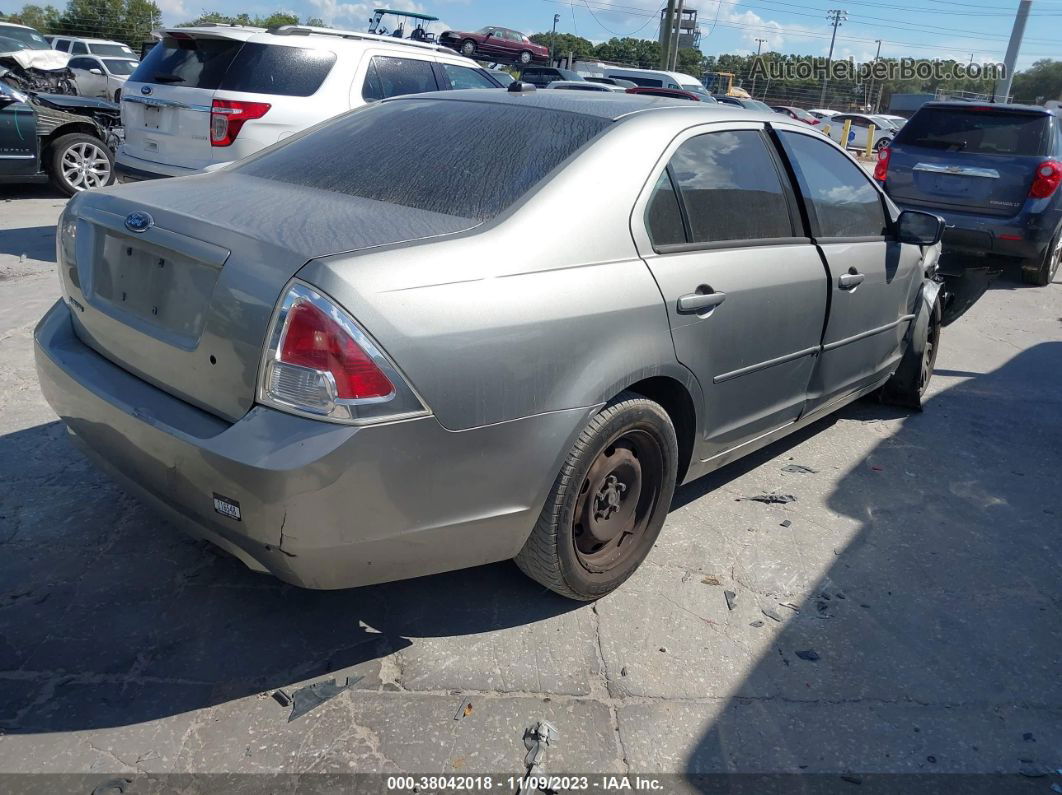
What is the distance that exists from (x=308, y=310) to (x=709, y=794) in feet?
5.39

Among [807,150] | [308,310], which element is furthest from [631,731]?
[807,150]

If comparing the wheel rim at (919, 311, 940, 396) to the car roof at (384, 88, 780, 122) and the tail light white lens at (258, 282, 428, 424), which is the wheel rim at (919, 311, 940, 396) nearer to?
the car roof at (384, 88, 780, 122)

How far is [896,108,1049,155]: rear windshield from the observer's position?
8.31 m

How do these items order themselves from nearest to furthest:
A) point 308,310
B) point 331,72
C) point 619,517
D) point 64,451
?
point 308,310, point 619,517, point 64,451, point 331,72

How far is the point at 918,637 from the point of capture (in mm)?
3000

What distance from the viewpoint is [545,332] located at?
2.43 meters

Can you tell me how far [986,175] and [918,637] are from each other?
6764mm

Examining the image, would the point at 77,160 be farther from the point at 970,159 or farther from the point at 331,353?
the point at 970,159

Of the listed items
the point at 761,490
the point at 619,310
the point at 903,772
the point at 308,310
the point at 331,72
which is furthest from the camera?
the point at 331,72

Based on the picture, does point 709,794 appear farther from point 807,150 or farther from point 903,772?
point 807,150

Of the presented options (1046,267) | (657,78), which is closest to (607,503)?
(1046,267)

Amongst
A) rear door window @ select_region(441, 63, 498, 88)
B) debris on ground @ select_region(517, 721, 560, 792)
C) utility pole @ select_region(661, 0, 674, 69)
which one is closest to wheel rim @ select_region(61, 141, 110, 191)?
rear door window @ select_region(441, 63, 498, 88)

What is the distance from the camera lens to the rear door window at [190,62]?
665 cm

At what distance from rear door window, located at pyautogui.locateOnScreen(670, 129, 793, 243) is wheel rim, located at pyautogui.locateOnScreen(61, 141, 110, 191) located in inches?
334
